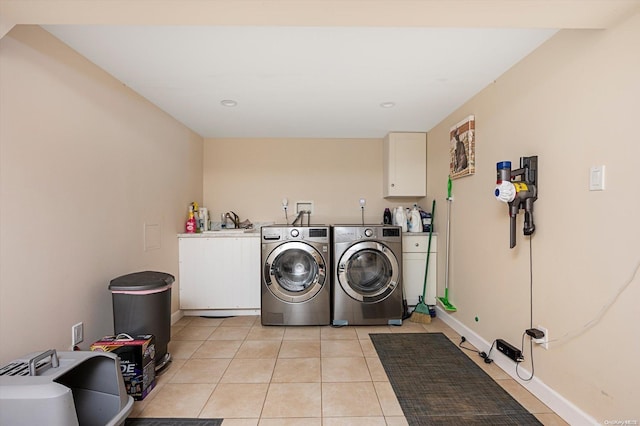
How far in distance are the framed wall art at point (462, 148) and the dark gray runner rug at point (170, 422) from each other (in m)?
2.54

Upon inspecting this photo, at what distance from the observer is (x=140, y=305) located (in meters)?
1.96

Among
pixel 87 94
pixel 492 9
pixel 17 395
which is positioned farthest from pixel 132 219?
pixel 492 9

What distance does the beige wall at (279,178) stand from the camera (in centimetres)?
388

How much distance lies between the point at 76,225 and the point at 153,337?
2.82 feet

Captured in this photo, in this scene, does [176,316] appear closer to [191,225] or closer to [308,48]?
[191,225]

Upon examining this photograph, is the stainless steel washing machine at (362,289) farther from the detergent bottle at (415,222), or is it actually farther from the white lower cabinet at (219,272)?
the white lower cabinet at (219,272)

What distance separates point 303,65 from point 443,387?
2303mm

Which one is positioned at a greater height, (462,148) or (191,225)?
(462,148)

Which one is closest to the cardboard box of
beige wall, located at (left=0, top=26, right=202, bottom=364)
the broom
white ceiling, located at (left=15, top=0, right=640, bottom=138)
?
beige wall, located at (left=0, top=26, right=202, bottom=364)

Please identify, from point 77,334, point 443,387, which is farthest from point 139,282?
point 443,387

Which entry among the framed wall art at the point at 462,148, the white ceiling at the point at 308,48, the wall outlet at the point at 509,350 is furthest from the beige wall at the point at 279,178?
the wall outlet at the point at 509,350

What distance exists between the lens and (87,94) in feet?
6.30

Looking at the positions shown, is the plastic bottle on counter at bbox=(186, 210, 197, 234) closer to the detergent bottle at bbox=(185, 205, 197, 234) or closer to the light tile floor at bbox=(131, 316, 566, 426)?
the detergent bottle at bbox=(185, 205, 197, 234)

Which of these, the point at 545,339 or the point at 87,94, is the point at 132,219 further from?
the point at 545,339
